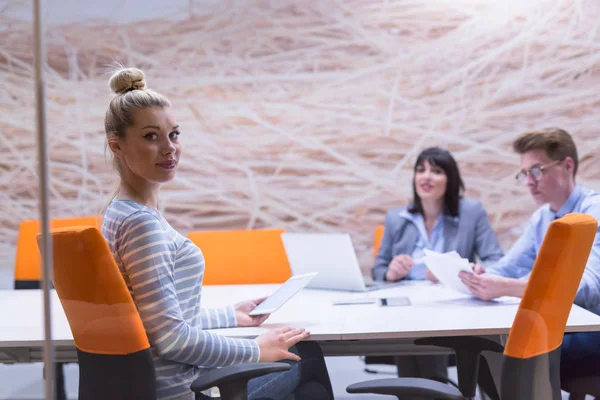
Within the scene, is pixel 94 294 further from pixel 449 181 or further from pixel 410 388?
pixel 449 181

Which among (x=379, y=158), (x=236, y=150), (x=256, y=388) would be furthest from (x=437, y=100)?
(x=256, y=388)

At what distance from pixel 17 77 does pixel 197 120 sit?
3.28 metres

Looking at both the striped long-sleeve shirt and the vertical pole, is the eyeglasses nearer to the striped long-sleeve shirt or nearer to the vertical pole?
the striped long-sleeve shirt

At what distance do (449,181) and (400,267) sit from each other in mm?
653

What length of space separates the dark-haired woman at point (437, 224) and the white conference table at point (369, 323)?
879 millimetres

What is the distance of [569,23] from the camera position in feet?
15.0

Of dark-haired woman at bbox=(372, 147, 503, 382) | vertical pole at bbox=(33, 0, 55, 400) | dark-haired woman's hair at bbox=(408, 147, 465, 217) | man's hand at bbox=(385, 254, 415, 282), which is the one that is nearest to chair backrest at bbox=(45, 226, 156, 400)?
vertical pole at bbox=(33, 0, 55, 400)

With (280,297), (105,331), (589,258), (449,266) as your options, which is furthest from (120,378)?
(589,258)

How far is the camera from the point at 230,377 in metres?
1.61

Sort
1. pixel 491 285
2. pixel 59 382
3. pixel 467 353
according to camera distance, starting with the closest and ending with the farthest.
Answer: pixel 59 382
pixel 467 353
pixel 491 285

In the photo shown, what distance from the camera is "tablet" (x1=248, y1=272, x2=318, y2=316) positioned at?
6.89ft

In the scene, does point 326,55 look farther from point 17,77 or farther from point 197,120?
point 17,77

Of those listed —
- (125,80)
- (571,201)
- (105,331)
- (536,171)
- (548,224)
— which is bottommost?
(105,331)

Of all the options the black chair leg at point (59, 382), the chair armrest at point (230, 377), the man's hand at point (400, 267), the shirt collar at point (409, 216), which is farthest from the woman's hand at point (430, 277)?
Result: the black chair leg at point (59, 382)
